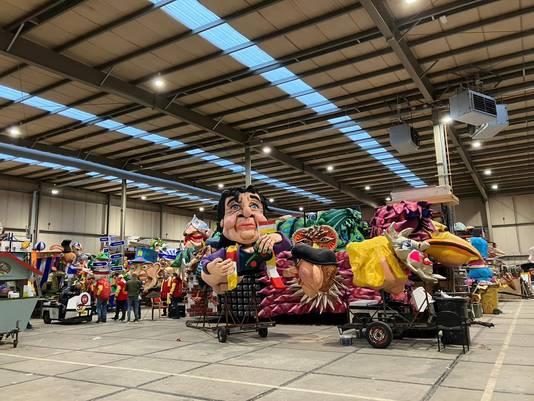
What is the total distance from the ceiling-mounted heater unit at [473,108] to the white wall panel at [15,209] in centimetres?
2276

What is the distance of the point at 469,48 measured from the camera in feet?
36.7

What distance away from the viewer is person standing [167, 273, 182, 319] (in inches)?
584

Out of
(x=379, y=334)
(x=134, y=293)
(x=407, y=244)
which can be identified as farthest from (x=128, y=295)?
(x=407, y=244)

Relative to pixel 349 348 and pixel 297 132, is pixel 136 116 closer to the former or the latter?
pixel 297 132

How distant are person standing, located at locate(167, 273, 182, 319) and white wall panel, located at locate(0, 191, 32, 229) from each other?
542 inches

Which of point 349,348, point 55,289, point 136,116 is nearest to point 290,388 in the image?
point 349,348

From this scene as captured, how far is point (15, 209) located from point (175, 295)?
14.4 meters

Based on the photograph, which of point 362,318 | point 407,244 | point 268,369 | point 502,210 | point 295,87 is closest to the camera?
point 268,369

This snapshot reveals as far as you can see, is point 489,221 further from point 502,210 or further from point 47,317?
point 47,317

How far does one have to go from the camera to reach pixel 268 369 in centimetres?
599

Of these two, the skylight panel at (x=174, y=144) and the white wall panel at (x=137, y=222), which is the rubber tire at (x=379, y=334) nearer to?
the skylight panel at (x=174, y=144)

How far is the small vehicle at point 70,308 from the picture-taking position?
13.4 m

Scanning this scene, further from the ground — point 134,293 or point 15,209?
point 15,209

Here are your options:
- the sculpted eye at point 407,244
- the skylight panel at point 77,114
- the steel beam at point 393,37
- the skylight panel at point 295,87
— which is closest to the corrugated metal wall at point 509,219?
the steel beam at point 393,37
